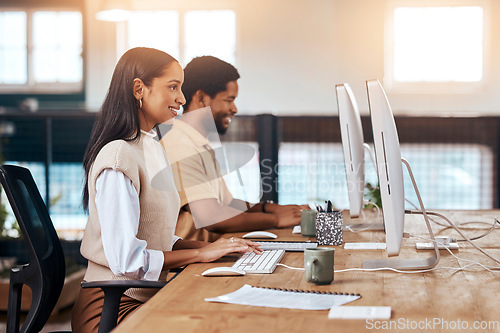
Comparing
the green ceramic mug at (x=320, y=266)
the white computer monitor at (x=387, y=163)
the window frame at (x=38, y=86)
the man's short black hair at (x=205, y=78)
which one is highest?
the window frame at (x=38, y=86)

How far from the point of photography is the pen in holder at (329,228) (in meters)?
1.88

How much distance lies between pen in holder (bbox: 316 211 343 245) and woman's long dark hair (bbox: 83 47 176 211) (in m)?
0.59

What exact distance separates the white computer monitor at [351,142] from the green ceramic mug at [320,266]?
531 mm

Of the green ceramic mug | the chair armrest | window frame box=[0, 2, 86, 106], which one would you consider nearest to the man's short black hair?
the chair armrest

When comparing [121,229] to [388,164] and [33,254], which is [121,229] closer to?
[33,254]

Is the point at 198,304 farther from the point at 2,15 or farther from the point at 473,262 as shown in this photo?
the point at 2,15

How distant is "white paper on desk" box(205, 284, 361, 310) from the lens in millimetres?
1146

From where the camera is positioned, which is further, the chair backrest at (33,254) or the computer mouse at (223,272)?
the chair backrest at (33,254)

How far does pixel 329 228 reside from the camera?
1.89 metres

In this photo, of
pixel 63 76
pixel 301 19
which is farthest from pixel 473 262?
pixel 63 76

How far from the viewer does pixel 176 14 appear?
7496 millimetres

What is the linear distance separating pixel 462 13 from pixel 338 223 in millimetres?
5944

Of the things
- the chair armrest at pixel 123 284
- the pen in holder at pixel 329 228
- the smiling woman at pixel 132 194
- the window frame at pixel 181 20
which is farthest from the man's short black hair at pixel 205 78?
the window frame at pixel 181 20

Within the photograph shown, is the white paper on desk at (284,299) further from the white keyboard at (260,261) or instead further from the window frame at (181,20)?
the window frame at (181,20)
